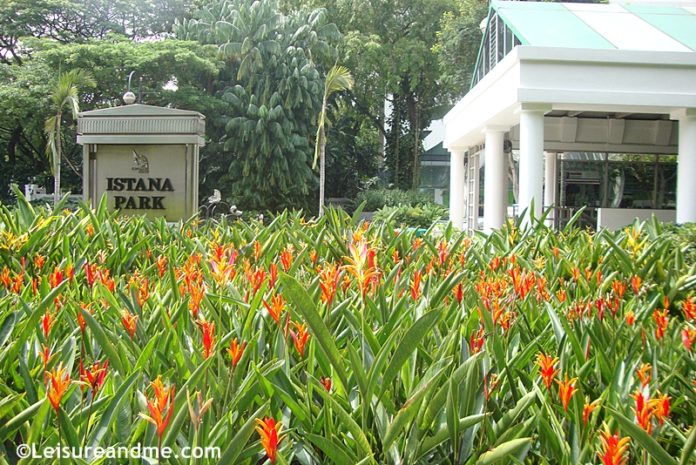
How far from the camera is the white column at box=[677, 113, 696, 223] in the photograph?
11.8 meters

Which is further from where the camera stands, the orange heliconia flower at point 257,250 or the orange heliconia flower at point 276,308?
the orange heliconia flower at point 257,250

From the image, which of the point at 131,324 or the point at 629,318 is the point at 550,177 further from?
the point at 131,324

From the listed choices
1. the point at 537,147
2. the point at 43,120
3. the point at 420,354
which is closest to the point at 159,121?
the point at 537,147

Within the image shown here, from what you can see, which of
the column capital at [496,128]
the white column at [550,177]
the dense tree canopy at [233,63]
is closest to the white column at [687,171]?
the column capital at [496,128]

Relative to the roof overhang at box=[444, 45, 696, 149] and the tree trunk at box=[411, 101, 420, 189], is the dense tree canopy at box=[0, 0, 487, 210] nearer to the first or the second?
the tree trunk at box=[411, 101, 420, 189]

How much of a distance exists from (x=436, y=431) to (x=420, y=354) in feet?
0.86

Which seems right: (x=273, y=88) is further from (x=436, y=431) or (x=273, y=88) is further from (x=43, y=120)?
(x=436, y=431)

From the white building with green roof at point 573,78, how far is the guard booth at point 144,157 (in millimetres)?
4319

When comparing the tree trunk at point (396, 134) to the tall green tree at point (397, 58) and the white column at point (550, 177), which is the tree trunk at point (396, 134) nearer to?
the tall green tree at point (397, 58)

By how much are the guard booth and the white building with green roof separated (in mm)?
4319

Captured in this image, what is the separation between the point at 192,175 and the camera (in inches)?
324

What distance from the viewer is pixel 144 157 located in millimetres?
8320

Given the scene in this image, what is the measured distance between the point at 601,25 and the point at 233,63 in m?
19.8

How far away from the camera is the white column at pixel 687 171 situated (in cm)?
1182
